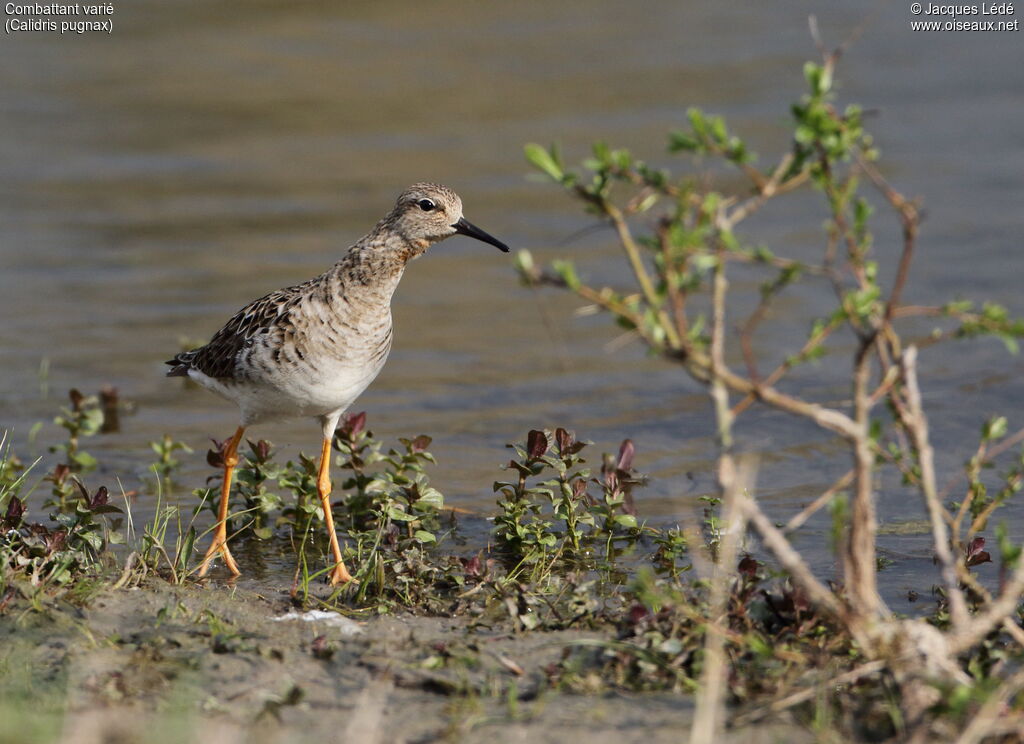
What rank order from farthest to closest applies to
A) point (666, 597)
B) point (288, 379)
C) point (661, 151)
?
point (661, 151) → point (288, 379) → point (666, 597)

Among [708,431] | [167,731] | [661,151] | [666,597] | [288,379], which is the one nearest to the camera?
[167,731]

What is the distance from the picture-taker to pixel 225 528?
698 centimetres

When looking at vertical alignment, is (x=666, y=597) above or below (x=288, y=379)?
below

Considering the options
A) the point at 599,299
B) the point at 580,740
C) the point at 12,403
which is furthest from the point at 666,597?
the point at 12,403

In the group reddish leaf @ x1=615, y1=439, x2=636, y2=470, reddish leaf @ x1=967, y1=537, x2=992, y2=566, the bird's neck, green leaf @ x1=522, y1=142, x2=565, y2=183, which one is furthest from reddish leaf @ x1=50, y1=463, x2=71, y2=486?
reddish leaf @ x1=967, y1=537, x2=992, y2=566

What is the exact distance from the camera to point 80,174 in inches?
572

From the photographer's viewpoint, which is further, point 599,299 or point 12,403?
point 12,403

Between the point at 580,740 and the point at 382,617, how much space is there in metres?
1.44

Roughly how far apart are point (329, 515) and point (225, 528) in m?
0.58

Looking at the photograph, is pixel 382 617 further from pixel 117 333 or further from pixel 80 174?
pixel 80 174

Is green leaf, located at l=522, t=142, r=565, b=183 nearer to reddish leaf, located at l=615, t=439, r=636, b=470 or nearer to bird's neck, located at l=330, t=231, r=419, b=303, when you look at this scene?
reddish leaf, located at l=615, t=439, r=636, b=470

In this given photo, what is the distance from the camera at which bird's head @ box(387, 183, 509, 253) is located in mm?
6984

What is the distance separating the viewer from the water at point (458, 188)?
30.3 feet

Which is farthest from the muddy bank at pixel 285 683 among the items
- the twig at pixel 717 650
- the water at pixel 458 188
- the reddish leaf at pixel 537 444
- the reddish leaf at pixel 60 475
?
the water at pixel 458 188
